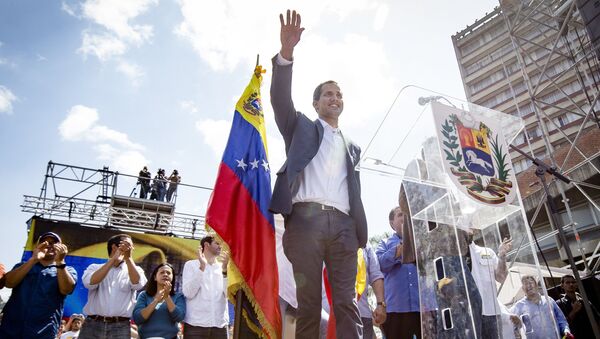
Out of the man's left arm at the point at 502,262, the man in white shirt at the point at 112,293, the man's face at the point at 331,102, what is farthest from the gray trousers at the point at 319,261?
the man in white shirt at the point at 112,293

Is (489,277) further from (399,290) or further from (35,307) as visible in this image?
(35,307)

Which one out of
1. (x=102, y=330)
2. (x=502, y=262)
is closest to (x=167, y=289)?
(x=102, y=330)

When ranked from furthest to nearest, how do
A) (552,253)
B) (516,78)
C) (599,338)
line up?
(516,78), (552,253), (599,338)

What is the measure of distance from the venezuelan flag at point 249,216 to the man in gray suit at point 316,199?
129 centimetres

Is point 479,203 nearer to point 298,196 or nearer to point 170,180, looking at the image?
point 298,196

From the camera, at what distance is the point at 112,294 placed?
3.57m

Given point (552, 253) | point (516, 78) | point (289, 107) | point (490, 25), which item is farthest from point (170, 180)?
point (490, 25)

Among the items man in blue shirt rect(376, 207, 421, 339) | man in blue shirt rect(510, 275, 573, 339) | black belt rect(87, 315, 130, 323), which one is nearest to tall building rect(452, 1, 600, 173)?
man in blue shirt rect(376, 207, 421, 339)

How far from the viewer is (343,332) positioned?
1926mm

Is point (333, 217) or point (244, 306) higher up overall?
point (333, 217)

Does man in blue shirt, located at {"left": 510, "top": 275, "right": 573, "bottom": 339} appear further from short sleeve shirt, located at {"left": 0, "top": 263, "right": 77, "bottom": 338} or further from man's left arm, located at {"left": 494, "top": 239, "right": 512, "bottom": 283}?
short sleeve shirt, located at {"left": 0, "top": 263, "right": 77, "bottom": 338}

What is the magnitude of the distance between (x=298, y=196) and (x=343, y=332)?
762mm

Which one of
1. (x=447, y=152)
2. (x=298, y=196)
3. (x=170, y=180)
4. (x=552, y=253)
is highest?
(x=170, y=180)

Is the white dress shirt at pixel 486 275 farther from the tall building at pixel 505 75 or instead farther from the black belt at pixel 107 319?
the tall building at pixel 505 75
